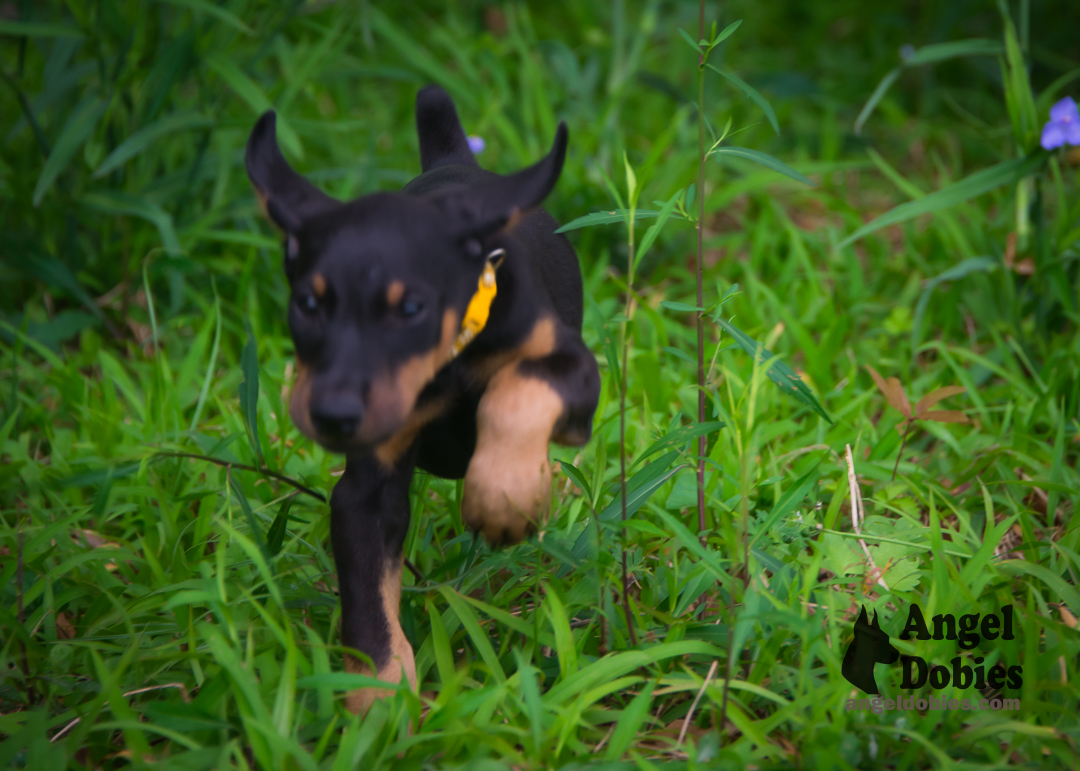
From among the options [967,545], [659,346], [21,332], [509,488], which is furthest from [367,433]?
[21,332]

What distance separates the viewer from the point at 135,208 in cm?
368

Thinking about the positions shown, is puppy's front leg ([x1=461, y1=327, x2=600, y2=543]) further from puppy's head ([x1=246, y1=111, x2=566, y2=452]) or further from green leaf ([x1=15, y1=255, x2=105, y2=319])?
green leaf ([x1=15, y1=255, x2=105, y2=319])

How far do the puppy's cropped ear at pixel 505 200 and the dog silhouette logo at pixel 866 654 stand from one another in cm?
122

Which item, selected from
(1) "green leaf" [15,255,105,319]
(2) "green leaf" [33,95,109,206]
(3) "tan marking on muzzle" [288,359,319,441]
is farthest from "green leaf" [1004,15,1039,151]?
(1) "green leaf" [15,255,105,319]

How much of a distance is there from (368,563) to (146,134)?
242 centimetres

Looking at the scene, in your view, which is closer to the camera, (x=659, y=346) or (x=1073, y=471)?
(x=1073, y=471)

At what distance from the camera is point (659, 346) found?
3.56m

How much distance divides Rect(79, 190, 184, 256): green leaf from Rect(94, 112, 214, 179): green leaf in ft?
0.37

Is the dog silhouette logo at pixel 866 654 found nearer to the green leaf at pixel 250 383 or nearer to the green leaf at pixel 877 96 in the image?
the green leaf at pixel 250 383

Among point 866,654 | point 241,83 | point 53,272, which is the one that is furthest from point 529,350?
point 53,272

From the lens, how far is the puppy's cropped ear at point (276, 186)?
173 centimetres

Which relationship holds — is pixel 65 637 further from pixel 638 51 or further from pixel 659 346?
pixel 638 51

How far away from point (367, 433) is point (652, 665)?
941 mm

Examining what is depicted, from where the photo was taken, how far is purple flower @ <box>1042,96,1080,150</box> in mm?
3203
